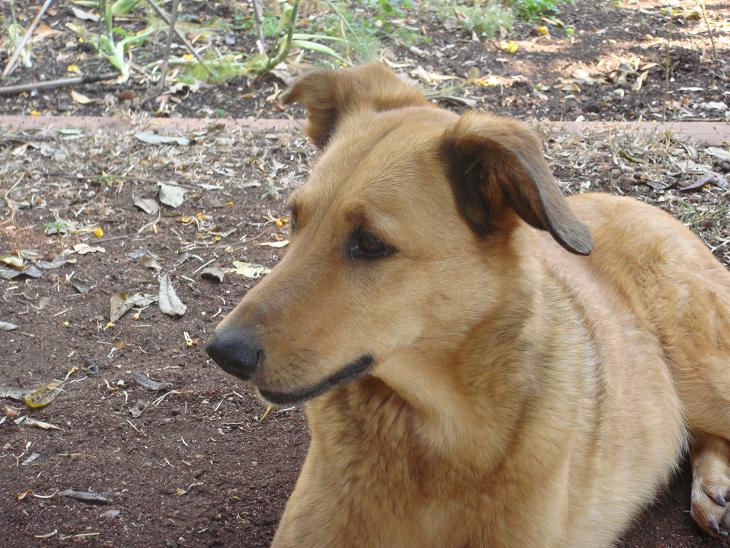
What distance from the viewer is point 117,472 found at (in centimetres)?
351

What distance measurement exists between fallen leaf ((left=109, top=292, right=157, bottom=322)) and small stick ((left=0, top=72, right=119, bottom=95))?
3143mm

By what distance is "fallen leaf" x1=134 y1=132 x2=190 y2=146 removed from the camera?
19.7 feet

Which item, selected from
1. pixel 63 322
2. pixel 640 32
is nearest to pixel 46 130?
pixel 63 322

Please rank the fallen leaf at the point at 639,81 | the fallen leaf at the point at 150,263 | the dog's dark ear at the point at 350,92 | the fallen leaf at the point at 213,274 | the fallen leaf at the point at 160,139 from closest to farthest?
the dog's dark ear at the point at 350,92
the fallen leaf at the point at 213,274
the fallen leaf at the point at 150,263
the fallen leaf at the point at 160,139
the fallen leaf at the point at 639,81

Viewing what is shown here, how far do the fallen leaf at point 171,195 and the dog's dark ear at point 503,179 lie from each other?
122 inches

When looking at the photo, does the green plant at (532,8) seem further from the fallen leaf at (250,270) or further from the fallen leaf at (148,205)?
the fallen leaf at (250,270)

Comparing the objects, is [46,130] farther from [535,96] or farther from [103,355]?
[535,96]

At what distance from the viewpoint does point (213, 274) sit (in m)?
4.70

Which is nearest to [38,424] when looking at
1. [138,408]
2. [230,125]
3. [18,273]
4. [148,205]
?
[138,408]

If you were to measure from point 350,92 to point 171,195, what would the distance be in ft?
8.36

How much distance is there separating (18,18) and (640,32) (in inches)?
226

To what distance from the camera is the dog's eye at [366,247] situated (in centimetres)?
247

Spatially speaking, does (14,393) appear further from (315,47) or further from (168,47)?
(315,47)

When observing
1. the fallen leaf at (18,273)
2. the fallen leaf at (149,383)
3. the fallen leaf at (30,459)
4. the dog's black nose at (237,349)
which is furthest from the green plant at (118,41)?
the dog's black nose at (237,349)
